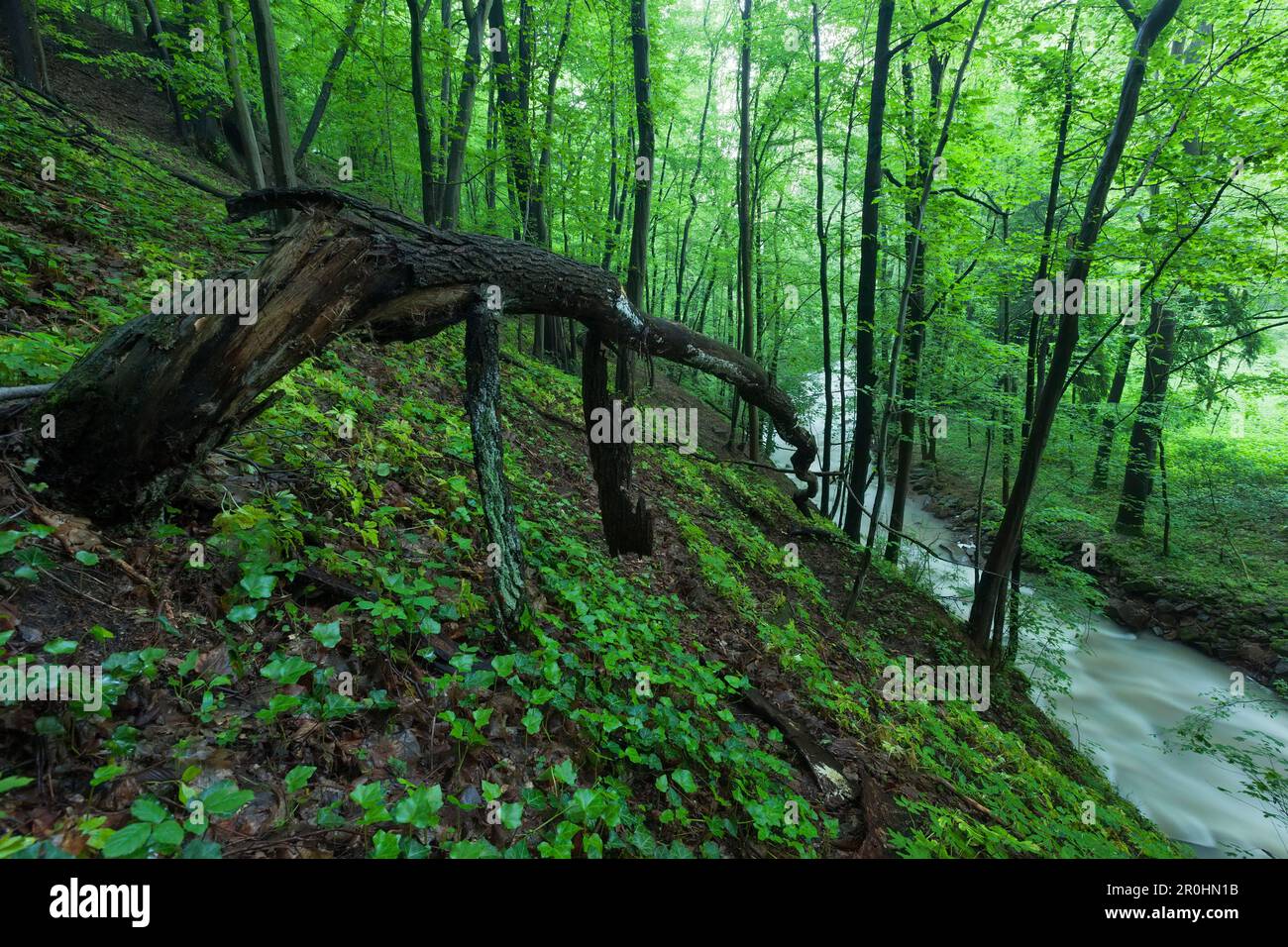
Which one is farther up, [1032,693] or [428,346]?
[428,346]

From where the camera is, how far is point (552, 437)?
8.08m

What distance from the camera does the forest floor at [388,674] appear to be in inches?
76.7

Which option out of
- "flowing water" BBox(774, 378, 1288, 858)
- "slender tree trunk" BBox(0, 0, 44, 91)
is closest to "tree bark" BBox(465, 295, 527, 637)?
"flowing water" BBox(774, 378, 1288, 858)

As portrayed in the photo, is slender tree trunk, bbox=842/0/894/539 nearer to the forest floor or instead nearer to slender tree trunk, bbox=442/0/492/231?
the forest floor

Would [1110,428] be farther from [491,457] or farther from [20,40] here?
[20,40]

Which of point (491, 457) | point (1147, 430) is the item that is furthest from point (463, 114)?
point (1147, 430)

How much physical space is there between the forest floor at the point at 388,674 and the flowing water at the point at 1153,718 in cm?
223

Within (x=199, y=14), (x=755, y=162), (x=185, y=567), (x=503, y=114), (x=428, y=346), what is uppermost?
(x=755, y=162)

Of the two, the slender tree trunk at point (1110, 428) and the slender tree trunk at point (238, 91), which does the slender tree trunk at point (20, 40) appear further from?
the slender tree trunk at point (1110, 428)

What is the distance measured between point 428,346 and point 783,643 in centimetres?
675

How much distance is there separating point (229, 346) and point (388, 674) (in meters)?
1.75

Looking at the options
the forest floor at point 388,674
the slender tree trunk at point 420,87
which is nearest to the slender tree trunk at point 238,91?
the slender tree trunk at point 420,87
